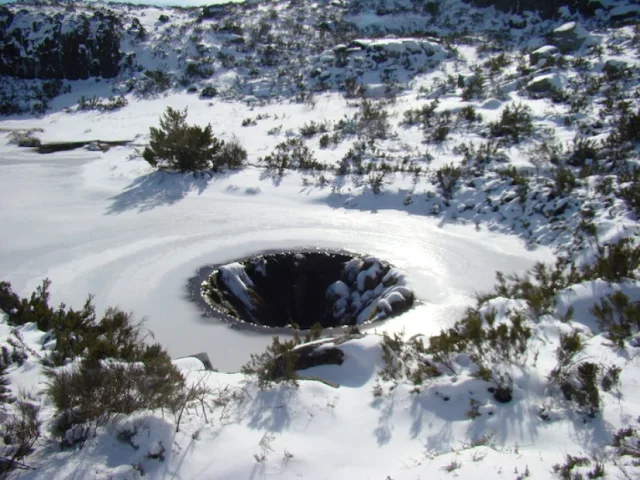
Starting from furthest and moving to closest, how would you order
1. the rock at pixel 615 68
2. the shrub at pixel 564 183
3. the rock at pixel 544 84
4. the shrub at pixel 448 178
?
the rock at pixel 544 84
the rock at pixel 615 68
the shrub at pixel 448 178
the shrub at pixel 564 183

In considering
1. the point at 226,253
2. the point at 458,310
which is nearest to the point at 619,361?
the point at 458,310

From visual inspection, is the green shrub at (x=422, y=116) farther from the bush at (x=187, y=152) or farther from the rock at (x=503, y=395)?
the rock at (x=503, y=395)

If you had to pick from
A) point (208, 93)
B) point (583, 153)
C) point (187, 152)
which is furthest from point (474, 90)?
point (208, 93)

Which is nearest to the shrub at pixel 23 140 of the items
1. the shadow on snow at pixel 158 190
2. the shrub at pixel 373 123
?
the shadow on snow at pixel 158 190

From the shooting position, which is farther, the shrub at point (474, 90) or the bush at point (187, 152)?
the shrub at point (474, 90)

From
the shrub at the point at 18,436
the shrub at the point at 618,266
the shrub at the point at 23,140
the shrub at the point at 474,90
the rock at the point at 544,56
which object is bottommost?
the shrub at the point at 23,140

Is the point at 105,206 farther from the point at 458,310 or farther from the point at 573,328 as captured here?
the point at 573,328

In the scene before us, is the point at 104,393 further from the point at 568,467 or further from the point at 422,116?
the point at 422,116
